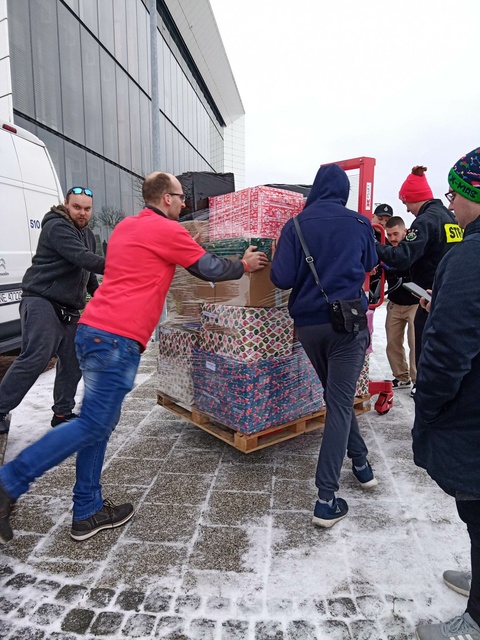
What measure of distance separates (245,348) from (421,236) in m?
2.14

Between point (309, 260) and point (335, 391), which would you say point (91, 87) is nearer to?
point (309, 260)

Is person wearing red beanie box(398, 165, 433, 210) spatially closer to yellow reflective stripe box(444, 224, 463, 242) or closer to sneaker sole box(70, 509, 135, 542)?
yellow reflective stripe box(444, 224, 463, 242)

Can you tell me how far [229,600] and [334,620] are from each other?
0.50 metres

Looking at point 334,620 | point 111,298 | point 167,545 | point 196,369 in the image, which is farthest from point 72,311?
point 334,620

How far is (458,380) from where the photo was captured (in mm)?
1660

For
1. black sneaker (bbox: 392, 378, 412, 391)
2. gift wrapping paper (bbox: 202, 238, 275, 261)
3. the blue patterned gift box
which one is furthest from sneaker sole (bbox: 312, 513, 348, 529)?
black sneaker (bbox: 392, 378, 412, 391)

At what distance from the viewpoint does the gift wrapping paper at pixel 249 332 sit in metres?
3.38

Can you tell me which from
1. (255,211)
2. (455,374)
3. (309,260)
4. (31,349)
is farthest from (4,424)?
(455,374)

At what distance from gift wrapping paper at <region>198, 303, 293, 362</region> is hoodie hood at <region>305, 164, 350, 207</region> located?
3.17 ft

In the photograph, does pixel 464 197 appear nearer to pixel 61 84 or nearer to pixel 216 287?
pixel 216 287

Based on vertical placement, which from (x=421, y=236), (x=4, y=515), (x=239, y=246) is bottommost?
(x=4, y=515)

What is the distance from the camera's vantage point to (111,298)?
259 centimetres

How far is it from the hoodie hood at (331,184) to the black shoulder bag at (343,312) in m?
0.29

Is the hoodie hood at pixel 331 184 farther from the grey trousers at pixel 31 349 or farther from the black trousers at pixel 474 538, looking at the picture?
the grey trousers at pixel 31 349
